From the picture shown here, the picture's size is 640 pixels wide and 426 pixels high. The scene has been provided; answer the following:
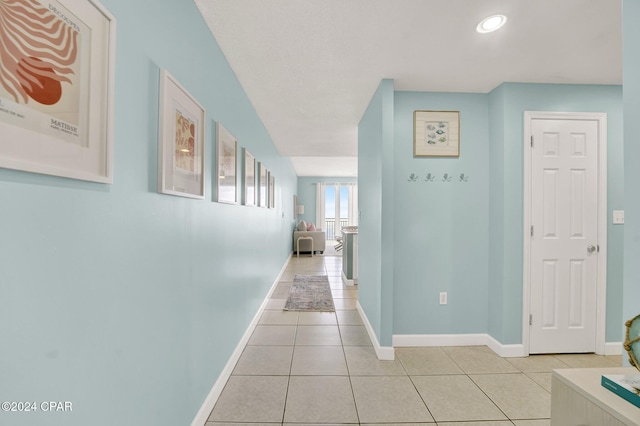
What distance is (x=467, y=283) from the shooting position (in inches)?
108

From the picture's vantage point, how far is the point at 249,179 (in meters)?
2.92

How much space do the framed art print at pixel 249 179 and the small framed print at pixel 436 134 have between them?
5.32 feet

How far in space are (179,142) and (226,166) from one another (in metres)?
0.77

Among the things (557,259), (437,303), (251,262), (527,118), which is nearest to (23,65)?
(251,262)

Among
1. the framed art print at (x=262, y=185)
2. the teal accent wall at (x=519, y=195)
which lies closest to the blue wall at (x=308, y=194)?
the framed art print at (x=262, y=185)

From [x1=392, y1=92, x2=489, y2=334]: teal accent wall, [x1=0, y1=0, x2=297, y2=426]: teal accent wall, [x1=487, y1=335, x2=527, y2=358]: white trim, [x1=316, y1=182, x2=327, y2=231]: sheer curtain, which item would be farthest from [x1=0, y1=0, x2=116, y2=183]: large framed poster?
[x1=316, y1=182, x2=327, y2=231]: sheer curtain

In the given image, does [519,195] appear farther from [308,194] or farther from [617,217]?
[308,194]

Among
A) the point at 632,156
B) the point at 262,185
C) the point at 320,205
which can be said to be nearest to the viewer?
the point at 632,156

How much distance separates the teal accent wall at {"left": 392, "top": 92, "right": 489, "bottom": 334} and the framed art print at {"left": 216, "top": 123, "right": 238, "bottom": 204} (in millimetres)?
1480

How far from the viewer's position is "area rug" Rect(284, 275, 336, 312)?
379cm

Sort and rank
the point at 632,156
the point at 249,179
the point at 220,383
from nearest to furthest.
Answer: the point at 632,156, the point at 220,383, the point at 249,179

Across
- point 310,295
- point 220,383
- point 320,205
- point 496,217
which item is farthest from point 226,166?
point 320,205

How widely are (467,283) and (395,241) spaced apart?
0.80 m

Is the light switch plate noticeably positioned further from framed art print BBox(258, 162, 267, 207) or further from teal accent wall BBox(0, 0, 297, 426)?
framed art print BBox(258, 162, 267, 207)
